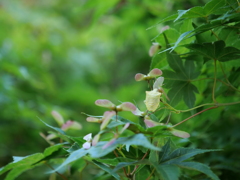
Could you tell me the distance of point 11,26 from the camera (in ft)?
6.41

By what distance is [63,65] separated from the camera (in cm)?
195

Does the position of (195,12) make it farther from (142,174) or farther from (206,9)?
(142,174)

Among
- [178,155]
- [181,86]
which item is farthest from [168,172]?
[181,86]

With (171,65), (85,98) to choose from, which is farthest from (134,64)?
(171,65)

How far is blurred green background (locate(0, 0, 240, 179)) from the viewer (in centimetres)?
111

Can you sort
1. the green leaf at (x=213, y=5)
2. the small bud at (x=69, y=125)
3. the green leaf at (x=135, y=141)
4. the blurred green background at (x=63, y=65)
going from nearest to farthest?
the green leaf at (x=135, y=141) → the green leaf at (x=213, y=5) → the small bud at (x=69, y=125) → the blurred green background at (x=63, y=65)

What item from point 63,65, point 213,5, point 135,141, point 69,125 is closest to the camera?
point 135,141

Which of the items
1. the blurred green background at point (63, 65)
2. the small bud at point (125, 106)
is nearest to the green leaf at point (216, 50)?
the small bud at point (125, 106)

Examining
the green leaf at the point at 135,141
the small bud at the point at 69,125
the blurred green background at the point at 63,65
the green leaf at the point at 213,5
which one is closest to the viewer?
the green leaf at the point at 135,141

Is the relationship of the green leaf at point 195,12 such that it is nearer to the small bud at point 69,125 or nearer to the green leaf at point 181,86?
the green leaf at point 181,86

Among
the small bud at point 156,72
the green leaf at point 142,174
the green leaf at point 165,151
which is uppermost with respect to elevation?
the small bud at point 156,72

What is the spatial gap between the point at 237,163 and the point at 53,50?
1.40 metres

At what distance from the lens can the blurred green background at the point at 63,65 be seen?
1114 mm

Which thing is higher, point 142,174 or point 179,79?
point 179,79
